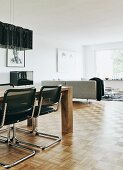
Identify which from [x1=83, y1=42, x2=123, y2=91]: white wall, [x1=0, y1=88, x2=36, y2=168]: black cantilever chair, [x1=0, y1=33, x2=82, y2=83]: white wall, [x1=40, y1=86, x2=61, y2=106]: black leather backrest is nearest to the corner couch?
[x1=0, y1=33, x2=82, y2=83]: white wall

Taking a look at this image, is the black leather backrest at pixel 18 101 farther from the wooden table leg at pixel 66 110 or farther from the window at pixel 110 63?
the window at pixel 110 63

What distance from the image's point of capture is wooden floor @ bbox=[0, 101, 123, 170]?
2.10 metres

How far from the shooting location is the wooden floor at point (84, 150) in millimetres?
2104

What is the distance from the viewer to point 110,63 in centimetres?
1009

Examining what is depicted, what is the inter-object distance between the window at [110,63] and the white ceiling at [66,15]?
3371 mm

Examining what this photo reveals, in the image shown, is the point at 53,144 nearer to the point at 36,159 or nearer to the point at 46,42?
the point at 36,159

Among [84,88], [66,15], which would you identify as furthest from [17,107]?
[84,88]

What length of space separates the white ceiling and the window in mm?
3371

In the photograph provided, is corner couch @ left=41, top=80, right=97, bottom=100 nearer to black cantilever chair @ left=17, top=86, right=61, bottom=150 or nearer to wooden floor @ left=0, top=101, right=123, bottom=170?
wooden floor @ left=0, top=101, right=123, bottom=170

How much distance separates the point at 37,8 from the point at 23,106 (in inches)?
108

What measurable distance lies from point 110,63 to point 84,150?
8.12 metres

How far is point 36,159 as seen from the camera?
89.4 inches

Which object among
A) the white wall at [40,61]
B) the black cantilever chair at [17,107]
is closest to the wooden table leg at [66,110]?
the black cantilever chair at [17,107]

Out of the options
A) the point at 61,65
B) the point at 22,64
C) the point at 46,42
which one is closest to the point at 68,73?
the point at 61,65
